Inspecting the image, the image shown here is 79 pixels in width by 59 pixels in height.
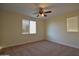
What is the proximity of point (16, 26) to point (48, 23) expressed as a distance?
2.76ft

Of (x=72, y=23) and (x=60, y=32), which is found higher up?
(x=72, y=23)

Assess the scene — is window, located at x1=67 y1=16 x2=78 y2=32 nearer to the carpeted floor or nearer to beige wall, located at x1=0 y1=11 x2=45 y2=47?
the carpeted floor

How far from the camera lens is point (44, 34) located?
1973 mm

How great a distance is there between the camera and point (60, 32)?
2340 millimetres

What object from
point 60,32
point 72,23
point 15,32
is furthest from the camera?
point 60,32

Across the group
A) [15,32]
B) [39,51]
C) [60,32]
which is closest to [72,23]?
[60,32]

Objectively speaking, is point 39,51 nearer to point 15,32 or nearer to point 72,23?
point 15,32

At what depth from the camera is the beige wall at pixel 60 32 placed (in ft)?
6.68

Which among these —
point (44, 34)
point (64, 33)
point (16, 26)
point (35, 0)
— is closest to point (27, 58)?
point (35, 0)

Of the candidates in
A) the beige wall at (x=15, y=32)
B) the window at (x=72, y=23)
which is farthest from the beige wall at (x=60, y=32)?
Answer: the beige wall at (x=15, y=32)

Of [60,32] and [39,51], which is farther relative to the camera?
[60,32]

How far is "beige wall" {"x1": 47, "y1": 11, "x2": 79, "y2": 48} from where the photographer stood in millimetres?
2037

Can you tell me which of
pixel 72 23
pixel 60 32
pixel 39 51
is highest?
pixel 72 23

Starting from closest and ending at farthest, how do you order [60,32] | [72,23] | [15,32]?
[15,32]
[72,23]
[60,32]
